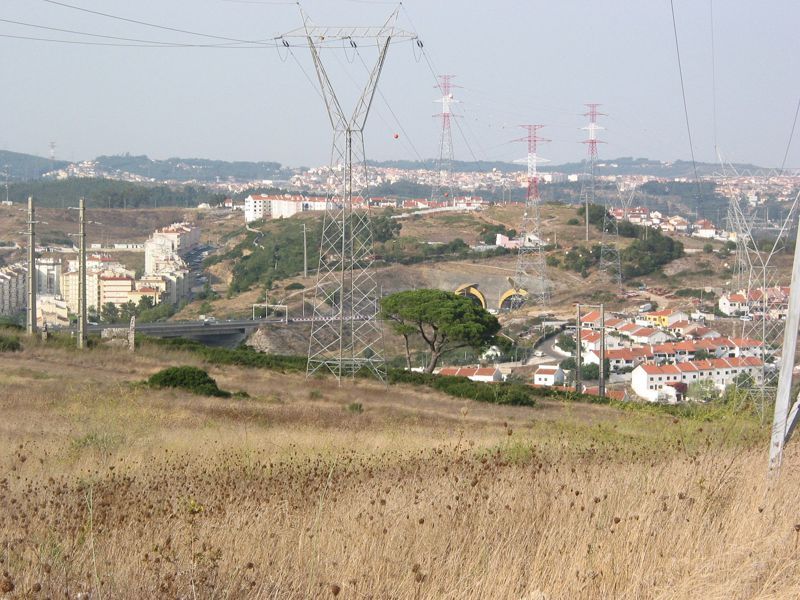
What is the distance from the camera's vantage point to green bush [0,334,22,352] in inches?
760

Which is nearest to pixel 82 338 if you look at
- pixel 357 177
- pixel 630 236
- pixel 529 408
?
pixel 357 177

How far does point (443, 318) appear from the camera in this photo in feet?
87.2

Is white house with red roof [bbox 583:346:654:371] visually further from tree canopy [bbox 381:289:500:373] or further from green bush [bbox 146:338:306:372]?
green bush [bbox 146:338:306:372]

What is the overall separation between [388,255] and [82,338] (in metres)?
45.5

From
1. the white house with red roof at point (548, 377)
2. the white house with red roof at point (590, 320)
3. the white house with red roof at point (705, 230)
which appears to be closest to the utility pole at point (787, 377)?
the white house with red roof at point (548, 377)

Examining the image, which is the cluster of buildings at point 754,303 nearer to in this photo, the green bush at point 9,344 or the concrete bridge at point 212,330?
the green bush at point 9,344

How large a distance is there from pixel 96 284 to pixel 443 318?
44.9m

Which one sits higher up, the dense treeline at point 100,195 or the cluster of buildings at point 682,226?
the dense treeline at point 100,195

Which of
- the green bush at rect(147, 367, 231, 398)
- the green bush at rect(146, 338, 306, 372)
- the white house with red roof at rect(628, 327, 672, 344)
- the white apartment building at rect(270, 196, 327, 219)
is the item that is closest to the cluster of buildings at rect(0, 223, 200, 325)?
the white house with red roof at rect(628, 327, 672, 344)

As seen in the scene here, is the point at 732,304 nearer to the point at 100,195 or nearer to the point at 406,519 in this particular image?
the point at 406,519

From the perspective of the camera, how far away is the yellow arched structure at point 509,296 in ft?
172

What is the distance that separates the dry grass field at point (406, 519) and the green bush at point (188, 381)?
7.38 m

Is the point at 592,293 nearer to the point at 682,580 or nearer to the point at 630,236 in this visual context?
the point at 630,236

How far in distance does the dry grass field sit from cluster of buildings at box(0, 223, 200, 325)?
48.8m
